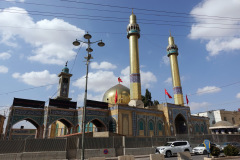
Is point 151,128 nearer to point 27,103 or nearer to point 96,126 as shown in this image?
point 96,126

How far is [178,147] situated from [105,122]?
46.1ft

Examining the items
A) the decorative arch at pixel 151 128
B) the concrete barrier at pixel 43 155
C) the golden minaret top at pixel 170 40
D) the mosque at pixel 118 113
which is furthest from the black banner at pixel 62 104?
the golden minaret top at pixel 170 40

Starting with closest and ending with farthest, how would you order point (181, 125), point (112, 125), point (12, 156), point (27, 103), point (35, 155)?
point (12, 156) → point (35, 155) → point (27, 103) → point (112, 125) → point (181, 125)

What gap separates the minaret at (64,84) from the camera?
36853 millimetres

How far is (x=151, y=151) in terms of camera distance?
2028cm

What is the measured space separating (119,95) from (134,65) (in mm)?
8846

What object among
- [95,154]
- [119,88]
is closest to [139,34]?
[119,88]

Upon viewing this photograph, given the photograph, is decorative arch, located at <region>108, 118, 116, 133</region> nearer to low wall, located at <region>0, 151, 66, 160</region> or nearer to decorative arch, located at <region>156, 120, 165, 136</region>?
decorative arch, located at <region>156, 120, 165, 136</region>

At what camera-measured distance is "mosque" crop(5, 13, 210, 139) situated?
85.8 ft

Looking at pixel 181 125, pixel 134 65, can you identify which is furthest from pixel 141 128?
pixel 181 125

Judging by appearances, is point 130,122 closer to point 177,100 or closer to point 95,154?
point 95,154

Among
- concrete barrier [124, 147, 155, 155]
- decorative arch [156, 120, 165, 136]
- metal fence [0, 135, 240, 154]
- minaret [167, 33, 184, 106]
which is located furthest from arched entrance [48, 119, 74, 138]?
minaret [167, 33, 184, 106]

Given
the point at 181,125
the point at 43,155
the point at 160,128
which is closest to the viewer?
the point at 43,155

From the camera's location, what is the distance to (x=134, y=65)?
35906mm
